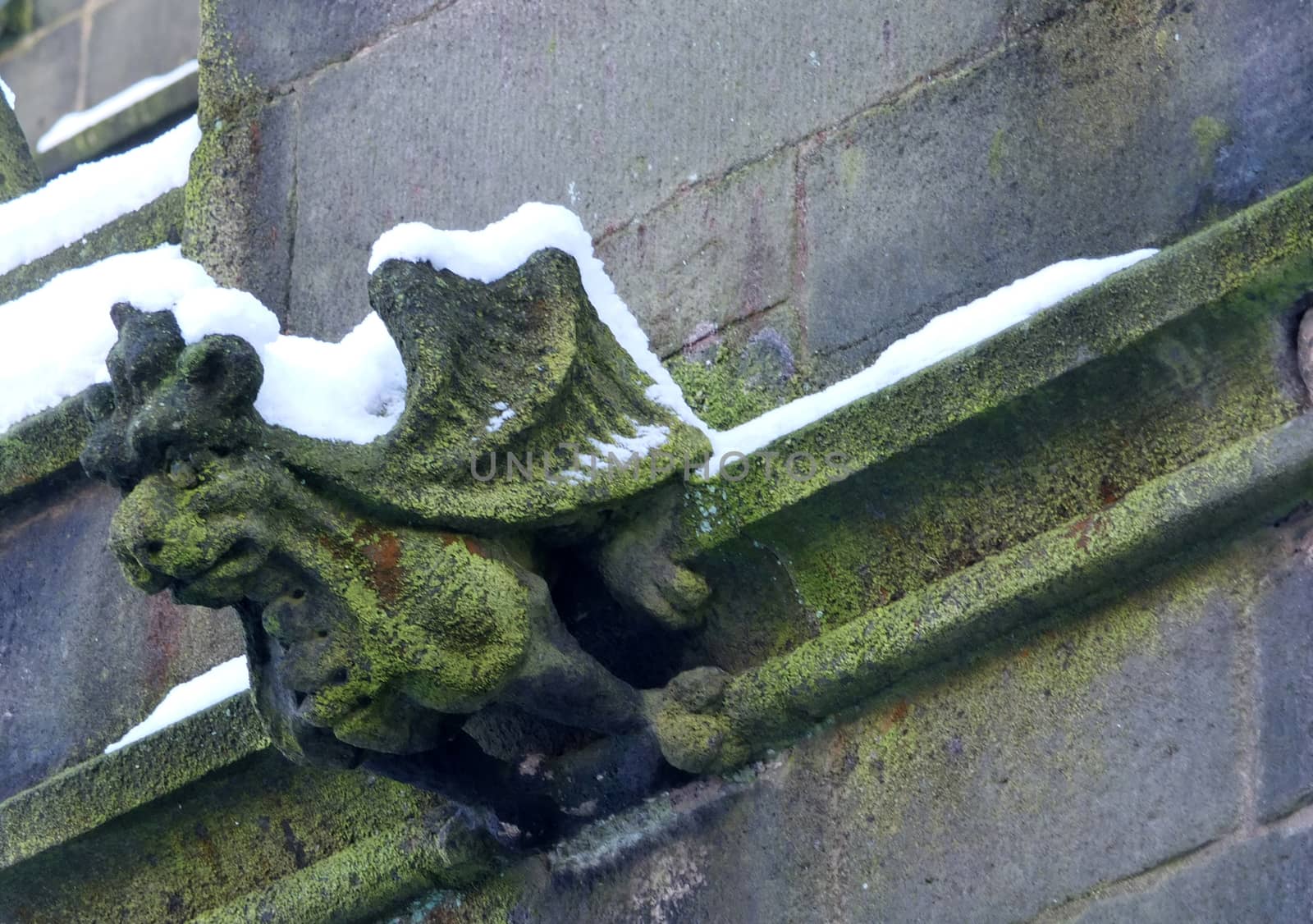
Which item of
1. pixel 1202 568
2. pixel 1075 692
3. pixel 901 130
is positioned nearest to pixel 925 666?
pixel 1075 692

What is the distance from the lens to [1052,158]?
315 centimetres

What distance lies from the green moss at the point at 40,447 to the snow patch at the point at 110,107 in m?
1.93

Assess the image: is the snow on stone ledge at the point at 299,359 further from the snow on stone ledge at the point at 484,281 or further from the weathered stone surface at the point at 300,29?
the weathered stone surface at the point at 300,29

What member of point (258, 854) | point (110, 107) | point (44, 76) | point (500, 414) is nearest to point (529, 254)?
point (500, 414)

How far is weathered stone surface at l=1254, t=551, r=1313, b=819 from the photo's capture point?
8.44ft

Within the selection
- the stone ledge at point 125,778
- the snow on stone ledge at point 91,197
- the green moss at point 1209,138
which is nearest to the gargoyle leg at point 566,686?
the stone ledge at point 125,778

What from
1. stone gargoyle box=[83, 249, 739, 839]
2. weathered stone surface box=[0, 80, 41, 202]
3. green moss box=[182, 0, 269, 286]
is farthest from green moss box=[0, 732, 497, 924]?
weathered stone surface box=[0, 80, 41, 202]

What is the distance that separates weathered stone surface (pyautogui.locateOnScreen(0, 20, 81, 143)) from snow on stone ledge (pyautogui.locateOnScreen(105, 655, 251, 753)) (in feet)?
11.9

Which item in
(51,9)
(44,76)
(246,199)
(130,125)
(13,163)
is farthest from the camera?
(51,9)

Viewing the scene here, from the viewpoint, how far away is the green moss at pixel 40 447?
3.84 metres

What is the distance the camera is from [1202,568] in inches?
108

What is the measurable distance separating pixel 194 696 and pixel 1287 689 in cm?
184

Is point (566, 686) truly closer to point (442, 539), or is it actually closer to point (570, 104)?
point (442, 539)

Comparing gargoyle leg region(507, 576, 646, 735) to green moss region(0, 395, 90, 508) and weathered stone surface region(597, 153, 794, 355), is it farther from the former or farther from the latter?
green moss region(0, 395, 90, 508)
